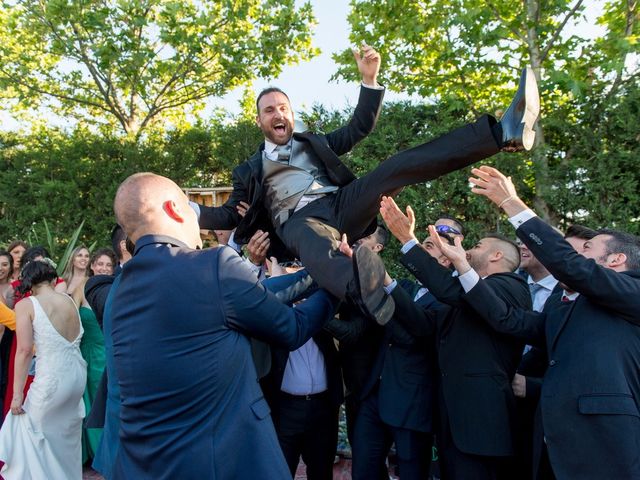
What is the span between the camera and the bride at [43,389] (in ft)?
16.8

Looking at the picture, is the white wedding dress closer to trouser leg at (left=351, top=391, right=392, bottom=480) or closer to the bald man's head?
trouser leg at (left=351, top=391, right=392, bottom=480)

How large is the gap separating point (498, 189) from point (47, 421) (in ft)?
13.8

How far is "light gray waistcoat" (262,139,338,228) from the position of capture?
3.92m

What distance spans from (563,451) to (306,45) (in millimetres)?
11655

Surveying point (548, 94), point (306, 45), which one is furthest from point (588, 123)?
point (306, 45)

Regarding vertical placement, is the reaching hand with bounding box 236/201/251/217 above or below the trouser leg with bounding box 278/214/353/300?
above

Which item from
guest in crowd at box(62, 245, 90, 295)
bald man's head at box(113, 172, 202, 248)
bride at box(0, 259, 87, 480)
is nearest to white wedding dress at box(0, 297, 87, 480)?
bride at box(0, 259, 87, 480)

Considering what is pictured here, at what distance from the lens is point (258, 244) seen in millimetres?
4133

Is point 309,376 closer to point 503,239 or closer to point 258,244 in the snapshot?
point 258,244

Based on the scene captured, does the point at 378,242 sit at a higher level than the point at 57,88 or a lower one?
lower

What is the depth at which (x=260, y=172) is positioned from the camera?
408 centimetres

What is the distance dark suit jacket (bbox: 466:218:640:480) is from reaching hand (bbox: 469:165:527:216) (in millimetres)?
135

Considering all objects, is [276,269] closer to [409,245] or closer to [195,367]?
[409,245]

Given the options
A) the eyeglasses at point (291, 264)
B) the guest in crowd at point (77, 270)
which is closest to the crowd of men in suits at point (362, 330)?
the eyeglasses at point (291, 264)
